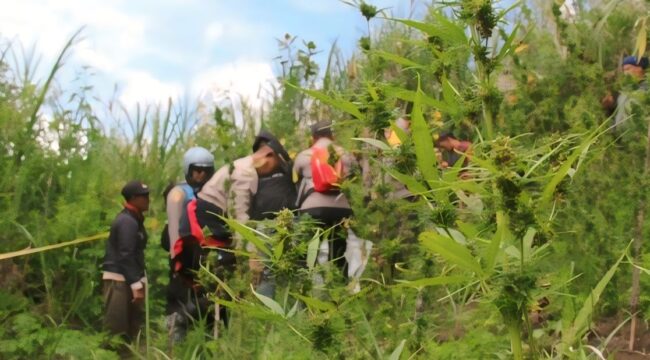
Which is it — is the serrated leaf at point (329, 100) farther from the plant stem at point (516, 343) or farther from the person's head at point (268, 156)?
the person's head at point (268, 156)

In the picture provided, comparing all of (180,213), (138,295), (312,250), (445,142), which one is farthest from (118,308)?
(312,250)

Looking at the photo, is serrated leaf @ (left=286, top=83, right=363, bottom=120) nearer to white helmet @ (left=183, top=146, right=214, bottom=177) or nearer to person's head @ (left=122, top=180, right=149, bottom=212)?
white helmet @ (left=183, top=146, right=214, bottom=177)

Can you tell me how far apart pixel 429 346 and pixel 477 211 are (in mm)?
1417

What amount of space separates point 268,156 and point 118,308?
1563mm

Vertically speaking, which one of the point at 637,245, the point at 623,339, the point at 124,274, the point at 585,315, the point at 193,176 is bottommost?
the point at 623,339

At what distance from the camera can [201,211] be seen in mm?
6426

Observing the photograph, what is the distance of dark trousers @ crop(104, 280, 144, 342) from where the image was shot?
274 inches

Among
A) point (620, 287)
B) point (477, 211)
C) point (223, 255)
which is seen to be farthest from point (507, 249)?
point (223, 255)

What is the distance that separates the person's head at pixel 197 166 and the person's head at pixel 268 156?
569 mm

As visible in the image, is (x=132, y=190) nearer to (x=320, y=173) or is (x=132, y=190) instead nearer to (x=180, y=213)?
(x=180, y=213)

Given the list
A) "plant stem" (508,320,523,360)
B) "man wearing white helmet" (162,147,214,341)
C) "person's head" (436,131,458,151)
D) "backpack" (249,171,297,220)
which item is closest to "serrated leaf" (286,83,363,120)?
"plant stem" (508,320,523,360)

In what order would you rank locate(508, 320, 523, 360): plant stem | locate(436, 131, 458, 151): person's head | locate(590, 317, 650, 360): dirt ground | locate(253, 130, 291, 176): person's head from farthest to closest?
locate(436, 131, 458, 151): person's head
locate(253, 130, 291, 176): person's head
locate(590, 317, 650, 360): dirt ground
locate(508, 320, 523, 360): plant stem

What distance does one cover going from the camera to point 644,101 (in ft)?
14.1

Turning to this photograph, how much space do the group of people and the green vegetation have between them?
0.26m
